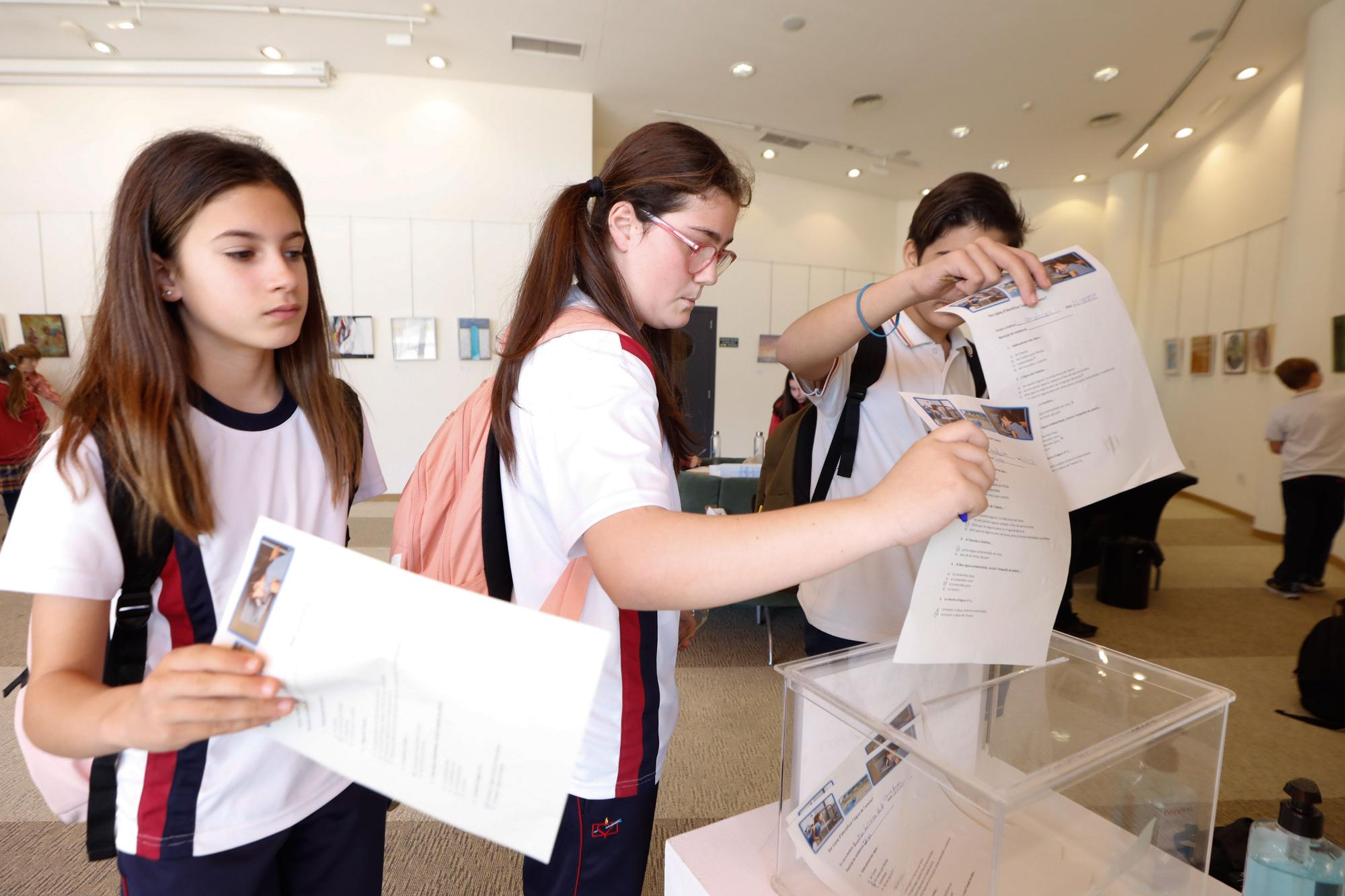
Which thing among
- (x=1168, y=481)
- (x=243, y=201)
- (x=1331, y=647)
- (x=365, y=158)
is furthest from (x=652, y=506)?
(x=365, y=158)

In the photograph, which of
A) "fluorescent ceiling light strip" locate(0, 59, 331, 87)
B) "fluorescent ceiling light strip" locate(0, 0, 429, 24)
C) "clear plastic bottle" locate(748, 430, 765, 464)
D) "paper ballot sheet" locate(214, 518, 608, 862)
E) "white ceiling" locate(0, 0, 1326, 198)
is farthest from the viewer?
"fluorescent ceiling light strip" locate(0, 59, 331, 87)

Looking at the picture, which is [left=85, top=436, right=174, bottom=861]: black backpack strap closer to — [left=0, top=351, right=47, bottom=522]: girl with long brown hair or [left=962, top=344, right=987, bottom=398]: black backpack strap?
[left=962, top=344, right=987, bottom=398]: black backpack strap

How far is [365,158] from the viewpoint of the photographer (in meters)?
6.79

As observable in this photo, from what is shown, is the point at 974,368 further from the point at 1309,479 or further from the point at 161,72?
the point at 161,72

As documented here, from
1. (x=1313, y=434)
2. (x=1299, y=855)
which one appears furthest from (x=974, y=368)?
(x=1313, y=434)

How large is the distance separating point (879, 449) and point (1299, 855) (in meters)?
0.82

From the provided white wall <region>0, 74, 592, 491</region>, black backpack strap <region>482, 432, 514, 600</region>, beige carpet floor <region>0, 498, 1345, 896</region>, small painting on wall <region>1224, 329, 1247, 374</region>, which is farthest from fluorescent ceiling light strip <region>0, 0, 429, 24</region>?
small painting on wall <region>1224, 329, 1247, 374</region>

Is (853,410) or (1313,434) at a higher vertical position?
(853,410)

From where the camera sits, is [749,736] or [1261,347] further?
[1261,347]

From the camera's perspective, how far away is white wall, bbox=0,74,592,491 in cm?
647

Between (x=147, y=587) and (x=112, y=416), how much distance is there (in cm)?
19

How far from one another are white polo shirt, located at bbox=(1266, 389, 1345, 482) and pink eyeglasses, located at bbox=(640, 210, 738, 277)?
221 inches

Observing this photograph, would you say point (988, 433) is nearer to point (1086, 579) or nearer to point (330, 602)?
point (330, 602)

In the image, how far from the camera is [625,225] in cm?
89
